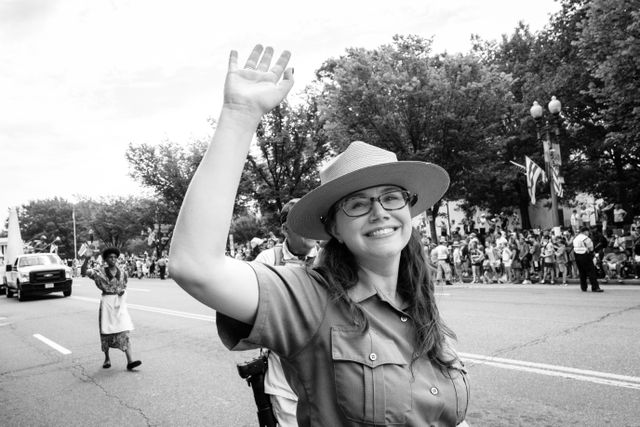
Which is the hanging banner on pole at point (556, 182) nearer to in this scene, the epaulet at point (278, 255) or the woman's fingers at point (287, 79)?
the epaulet at point (278, 255)

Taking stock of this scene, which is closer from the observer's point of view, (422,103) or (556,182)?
(556,182)

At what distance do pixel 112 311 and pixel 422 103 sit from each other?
1711 centimetres

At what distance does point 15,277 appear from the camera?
2156cm

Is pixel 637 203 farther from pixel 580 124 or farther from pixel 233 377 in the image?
pixel 233 377

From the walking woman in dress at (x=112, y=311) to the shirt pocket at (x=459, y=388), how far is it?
6.64 metres

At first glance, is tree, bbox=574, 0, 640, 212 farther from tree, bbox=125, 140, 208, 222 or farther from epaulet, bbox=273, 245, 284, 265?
tree, bbox=125, 140, 208, 222

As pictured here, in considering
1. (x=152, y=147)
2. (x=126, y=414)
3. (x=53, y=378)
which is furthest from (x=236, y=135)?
(x=152, y=147)

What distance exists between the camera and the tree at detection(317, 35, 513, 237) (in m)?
21.2

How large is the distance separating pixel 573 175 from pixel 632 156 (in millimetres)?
3333

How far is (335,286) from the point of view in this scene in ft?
5.40

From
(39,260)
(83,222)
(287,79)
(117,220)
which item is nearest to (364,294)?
(287,79)

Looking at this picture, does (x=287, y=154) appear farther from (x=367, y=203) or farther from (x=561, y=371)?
(x=367, y=203)

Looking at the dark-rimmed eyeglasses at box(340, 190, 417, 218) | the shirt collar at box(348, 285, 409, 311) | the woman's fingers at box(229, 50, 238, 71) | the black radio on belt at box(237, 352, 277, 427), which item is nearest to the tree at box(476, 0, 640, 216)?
the black radio on belt at box(237, 352, 277, 427)

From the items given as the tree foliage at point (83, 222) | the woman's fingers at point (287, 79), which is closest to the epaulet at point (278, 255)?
the woman's fingers at point (287, 79)
